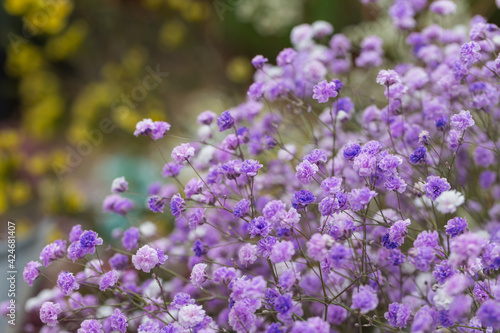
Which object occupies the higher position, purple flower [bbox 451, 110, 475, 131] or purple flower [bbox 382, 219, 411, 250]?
purple flower [bbox 451, 110, 475, 131]

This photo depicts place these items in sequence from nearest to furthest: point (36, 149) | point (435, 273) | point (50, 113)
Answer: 1. point (435, 273)
2. point (50, 113)
3. point (36, 149)

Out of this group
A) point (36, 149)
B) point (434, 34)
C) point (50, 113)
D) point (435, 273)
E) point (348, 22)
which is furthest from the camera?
point (36, 149)

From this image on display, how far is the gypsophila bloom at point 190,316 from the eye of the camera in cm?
41

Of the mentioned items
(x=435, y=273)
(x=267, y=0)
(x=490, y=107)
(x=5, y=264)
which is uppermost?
(x=267, y=0)

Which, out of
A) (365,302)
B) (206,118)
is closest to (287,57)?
(206,118)

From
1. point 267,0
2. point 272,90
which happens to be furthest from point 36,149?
point 272,90

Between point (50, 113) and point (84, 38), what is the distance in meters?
0.22

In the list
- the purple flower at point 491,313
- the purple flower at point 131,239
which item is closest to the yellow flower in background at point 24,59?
the purple flower at point 131,239

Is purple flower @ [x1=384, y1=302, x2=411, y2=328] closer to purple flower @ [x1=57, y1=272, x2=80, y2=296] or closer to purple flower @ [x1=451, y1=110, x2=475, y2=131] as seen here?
purple flower @ [x1=451, y1=110, x2=475, y2=131]

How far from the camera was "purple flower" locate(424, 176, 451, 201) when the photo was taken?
42 cm

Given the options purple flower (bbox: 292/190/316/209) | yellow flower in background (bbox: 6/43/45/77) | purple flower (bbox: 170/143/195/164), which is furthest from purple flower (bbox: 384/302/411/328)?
yellow flower in background (bbox: 6/43/45/77)

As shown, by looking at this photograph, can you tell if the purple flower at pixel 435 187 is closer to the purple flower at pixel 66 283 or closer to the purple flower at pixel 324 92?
the purple flower at pixel 324 92

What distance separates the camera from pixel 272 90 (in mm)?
616

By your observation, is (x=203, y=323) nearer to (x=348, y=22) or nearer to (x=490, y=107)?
(x=490, y=107)
